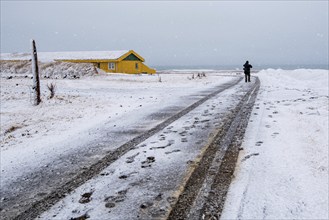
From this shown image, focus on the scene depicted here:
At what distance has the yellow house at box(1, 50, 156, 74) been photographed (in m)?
39.3

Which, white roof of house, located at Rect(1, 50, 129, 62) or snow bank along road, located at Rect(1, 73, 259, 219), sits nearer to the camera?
snow bank along road, located at Rect(1, 73, 259, 219)

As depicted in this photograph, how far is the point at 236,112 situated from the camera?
872 cm

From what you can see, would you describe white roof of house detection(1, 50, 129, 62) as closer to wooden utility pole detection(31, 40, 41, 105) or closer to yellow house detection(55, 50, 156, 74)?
yellow house detection(55, 50, 156, 74)

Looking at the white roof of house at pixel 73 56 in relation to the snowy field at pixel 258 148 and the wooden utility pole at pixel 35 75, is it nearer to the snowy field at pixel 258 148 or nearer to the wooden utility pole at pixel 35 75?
the wooden utility pole at pixel 35 75

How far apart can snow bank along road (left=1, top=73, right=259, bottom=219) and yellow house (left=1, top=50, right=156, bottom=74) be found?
33685mm

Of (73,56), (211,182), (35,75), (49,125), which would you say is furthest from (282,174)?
(73,56)

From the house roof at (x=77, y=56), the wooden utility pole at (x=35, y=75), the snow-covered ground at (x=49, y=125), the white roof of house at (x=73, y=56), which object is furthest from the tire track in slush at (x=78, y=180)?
the white roof of house at (x=73, y=56)

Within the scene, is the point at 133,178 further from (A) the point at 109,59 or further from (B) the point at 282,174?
(A) the point at 109,59

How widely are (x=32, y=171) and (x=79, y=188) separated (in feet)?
3.98

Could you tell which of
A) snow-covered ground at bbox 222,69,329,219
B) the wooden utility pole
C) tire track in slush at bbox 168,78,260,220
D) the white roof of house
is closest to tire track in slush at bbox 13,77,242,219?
tire track in slush at bbox 168,78,260,220

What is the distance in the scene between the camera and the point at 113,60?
38469 millimetres

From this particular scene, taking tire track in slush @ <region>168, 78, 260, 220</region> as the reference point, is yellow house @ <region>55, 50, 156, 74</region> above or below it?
above

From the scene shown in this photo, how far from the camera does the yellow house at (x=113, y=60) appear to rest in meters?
39.2

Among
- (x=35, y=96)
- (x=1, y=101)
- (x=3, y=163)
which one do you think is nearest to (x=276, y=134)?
(x=3, y=163)
